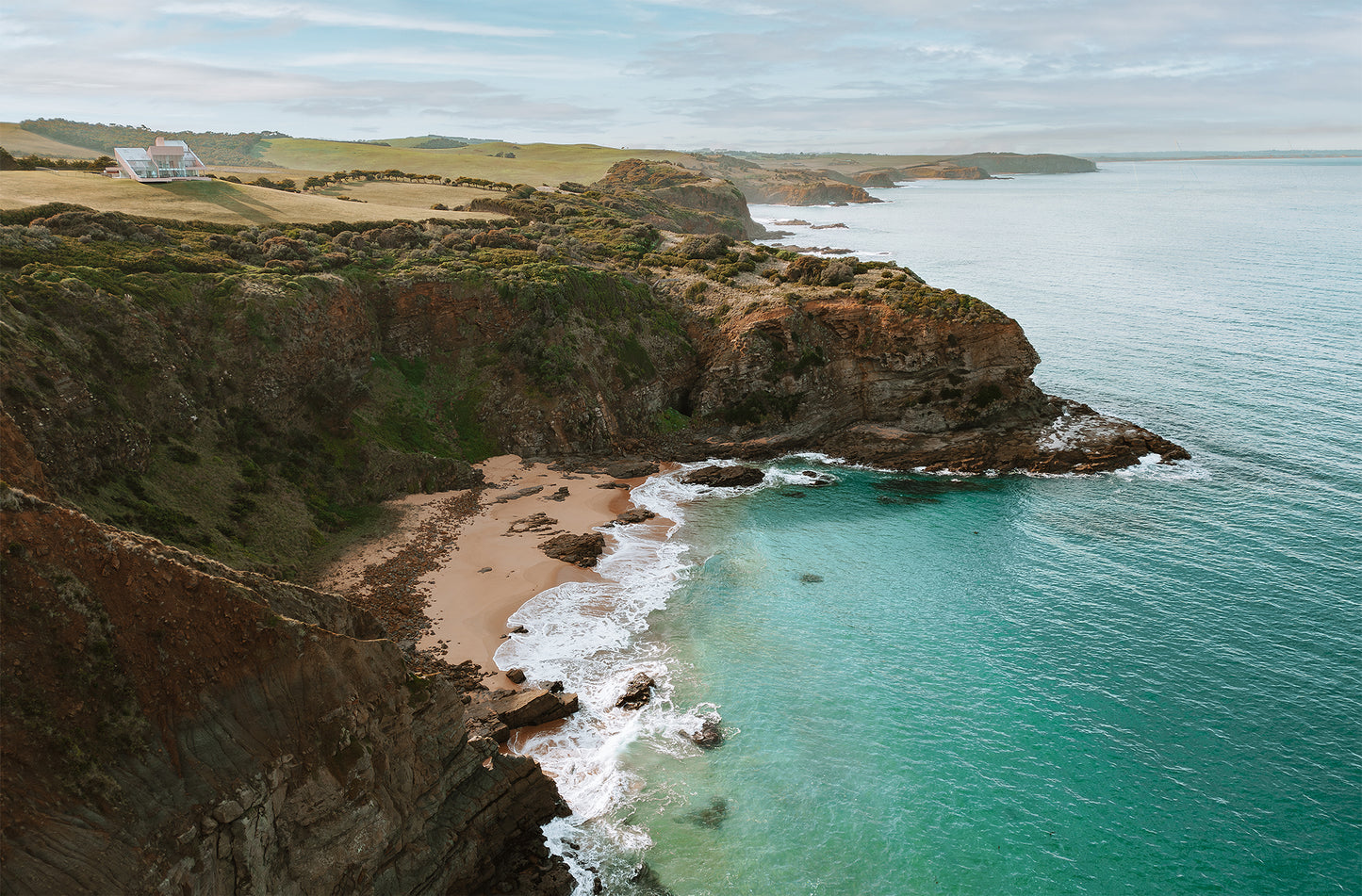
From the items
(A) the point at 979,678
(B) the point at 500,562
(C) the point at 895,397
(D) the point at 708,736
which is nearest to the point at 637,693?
(D) the point at 708,736

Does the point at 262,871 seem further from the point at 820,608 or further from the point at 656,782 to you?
the point at 820,608

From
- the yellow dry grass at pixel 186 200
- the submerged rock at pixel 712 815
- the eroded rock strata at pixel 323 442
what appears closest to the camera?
the eroded rock strata at pixel 323 442

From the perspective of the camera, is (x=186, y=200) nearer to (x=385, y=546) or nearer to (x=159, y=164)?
(x=159, y=164)

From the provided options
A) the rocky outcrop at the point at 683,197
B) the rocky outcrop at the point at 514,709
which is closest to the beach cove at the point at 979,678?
→ the rocky outcrop at the point at 514,709

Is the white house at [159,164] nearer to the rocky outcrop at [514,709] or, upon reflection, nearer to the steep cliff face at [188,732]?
the rocky outcrop at [514,709]

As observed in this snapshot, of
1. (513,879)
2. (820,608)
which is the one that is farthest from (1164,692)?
(513,879)

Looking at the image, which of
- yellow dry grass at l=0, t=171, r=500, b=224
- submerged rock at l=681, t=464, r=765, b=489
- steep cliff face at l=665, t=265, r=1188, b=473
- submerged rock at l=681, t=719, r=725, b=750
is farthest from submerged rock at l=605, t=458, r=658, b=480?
yellow dry grass at l=0, t=171, r=500, b=224
